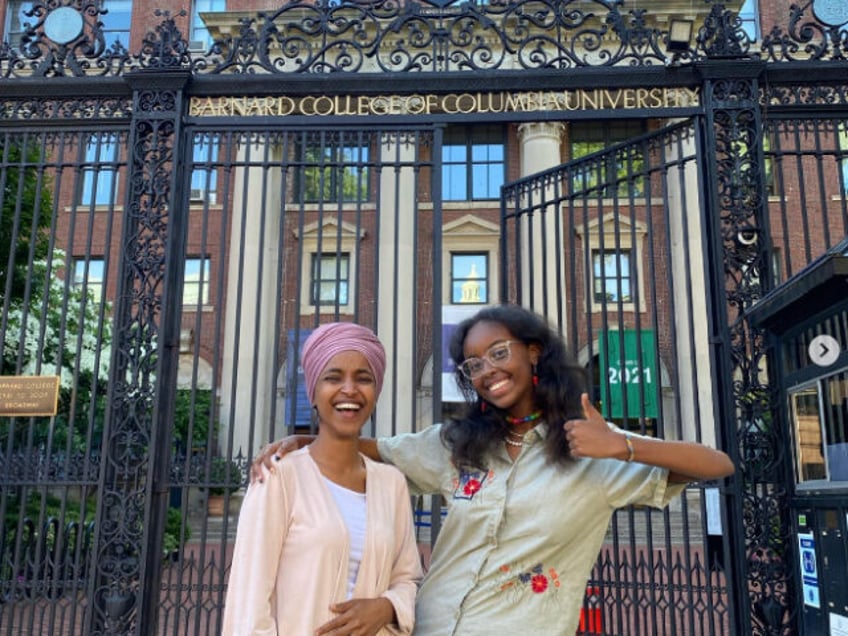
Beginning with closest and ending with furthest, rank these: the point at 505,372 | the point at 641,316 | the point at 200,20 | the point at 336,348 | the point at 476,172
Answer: the point at 336,348 < the point at 505,372 < the point at 641,316 < the point at 476,172 < the point at 200,20

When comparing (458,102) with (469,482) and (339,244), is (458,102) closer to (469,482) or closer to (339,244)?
(339,244)

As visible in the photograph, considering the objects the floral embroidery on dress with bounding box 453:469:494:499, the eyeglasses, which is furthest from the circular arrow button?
the floral embroidery on dress with bounding box 453:469:494:499

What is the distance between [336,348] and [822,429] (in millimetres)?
3460

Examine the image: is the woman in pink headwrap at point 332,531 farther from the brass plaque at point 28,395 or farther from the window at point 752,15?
Result: the window at point 752,15

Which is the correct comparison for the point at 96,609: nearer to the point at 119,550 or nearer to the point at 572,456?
the point at 119,550

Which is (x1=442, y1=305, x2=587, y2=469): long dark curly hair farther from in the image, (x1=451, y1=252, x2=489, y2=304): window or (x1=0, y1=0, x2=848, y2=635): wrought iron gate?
(x1=451, y1=252, x2=489, y2=304): window

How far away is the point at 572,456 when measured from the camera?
2.46 meters

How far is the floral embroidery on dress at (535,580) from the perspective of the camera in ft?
7.72

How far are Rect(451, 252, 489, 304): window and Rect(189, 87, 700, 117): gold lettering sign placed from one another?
12.6 meters

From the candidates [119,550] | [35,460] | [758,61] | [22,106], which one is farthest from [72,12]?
[758,61]

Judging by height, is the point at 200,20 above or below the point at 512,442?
above

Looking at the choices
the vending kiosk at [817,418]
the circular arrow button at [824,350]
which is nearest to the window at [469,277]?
the vending kiosk at [817,418]

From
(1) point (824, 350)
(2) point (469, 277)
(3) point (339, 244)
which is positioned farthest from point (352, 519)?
(2) point (469, 277)

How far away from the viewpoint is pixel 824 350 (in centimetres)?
433
